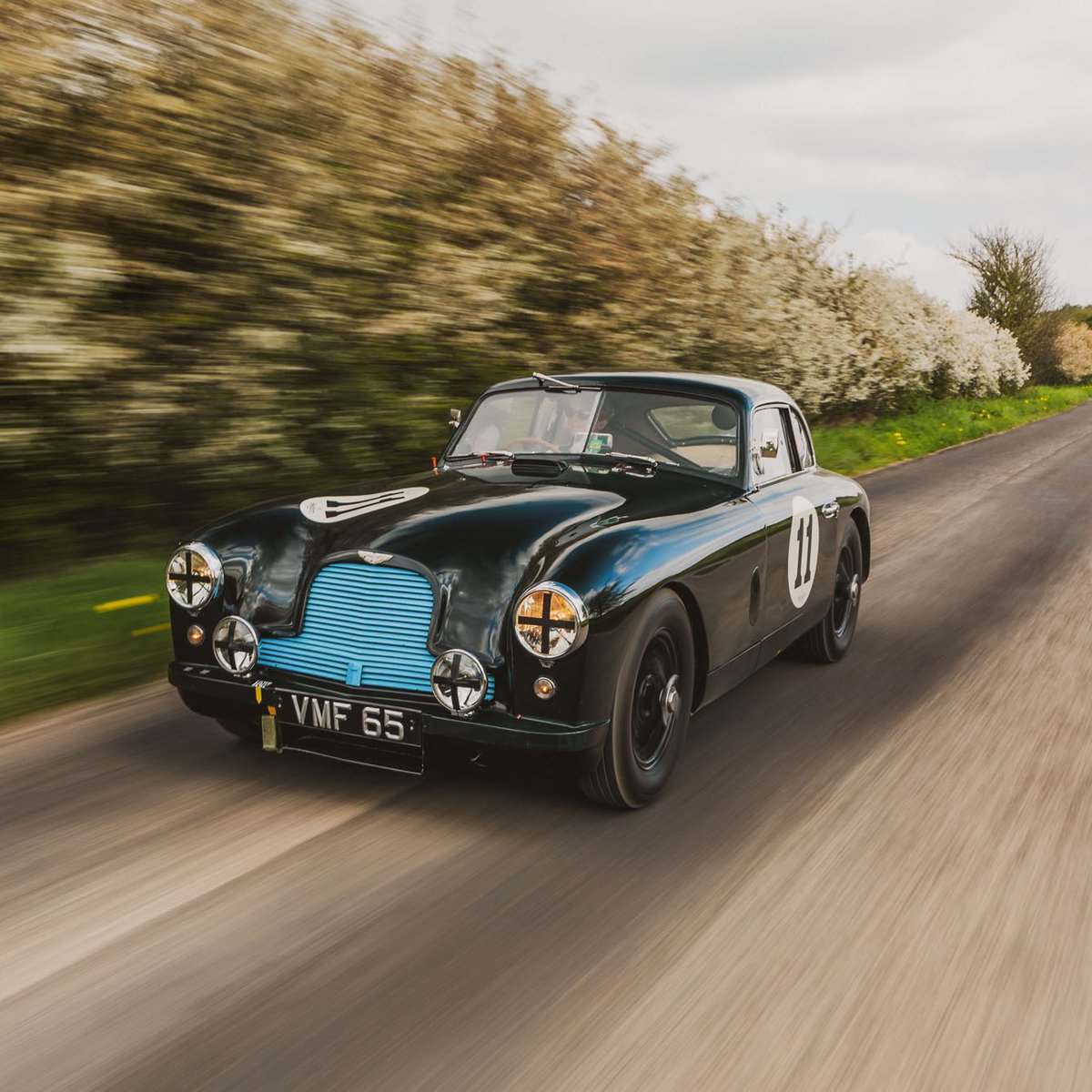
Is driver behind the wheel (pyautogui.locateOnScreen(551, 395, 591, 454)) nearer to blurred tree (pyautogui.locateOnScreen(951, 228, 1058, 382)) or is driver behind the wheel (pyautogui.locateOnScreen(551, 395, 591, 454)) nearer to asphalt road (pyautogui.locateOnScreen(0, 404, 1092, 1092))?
asphalt road (pyautogui.locateOnScreen(0, 404, 1092, 1092))

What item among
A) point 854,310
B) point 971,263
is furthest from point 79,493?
point 971,263

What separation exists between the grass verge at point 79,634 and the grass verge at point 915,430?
731 cm

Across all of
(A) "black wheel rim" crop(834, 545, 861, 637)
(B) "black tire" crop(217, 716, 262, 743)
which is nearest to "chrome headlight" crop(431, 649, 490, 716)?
(B) "black tire" crop(217, 716, 262, 743)

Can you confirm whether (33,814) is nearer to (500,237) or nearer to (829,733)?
(829,733)

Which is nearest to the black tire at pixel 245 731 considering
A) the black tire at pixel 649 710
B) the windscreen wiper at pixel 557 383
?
the black tire at pixel 649 710

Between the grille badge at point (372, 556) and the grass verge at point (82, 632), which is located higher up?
the grille badge at point (372, 556)

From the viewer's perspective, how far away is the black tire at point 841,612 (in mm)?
6234

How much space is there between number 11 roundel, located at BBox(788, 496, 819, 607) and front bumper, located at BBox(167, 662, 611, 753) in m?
1.93

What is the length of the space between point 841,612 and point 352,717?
3.53 metres

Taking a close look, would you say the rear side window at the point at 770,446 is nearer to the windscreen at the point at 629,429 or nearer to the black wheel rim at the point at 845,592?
the windscreen at the point at 629,429

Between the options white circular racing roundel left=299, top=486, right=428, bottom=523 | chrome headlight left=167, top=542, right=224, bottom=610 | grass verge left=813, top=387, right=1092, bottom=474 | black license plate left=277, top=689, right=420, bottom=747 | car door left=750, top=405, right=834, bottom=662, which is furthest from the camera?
grass verge left=813, top=387, right=1092, bottom=474

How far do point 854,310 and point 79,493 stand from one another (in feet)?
67.2

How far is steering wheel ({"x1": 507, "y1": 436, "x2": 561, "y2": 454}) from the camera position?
17.2ft

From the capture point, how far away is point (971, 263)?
182ft
